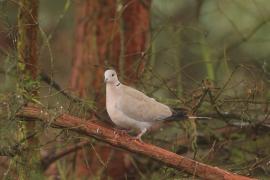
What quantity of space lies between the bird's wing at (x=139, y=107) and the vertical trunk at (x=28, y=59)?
0.63 metres

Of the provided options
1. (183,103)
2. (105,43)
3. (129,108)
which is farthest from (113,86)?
(105,43)

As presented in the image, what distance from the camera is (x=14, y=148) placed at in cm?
522

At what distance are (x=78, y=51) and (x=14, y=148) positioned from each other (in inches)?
131

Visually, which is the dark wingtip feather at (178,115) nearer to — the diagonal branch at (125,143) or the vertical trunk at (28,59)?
the diagonal branch at (125,143)

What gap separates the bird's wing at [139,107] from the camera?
17.7 ft

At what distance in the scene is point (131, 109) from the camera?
5410 millimetres

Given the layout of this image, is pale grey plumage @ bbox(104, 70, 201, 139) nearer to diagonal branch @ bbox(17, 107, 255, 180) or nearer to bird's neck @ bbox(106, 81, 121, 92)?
bird's neck @ bbox(106, 81, 121, 92)

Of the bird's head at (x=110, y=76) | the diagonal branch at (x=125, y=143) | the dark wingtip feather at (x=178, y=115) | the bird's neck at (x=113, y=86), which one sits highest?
the bird's head at (x=110, y=76)

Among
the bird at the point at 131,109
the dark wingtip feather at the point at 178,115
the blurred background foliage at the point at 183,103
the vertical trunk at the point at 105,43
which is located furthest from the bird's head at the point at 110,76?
the vertical trunk at the point at 105,43

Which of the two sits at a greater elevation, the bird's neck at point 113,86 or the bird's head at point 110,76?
the bird's head at point 110,76

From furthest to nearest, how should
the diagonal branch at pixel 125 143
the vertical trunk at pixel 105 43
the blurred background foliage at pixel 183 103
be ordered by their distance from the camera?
the vertical trunk at pixel 105 43 → the blurred background foliage at pixel 183 103 → the diagonal branch at pixel 125 143

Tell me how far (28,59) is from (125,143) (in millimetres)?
1126

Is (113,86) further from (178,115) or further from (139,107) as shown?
(178,115)

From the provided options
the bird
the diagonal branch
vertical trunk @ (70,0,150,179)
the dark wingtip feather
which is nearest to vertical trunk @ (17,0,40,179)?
the diagonal branch
